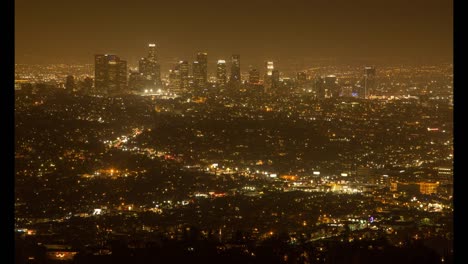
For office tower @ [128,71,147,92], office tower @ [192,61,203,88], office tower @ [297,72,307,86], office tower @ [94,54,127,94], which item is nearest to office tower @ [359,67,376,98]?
office tower @ [297,72,307,86]

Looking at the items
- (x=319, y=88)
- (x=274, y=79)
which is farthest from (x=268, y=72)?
(x=319, y=88)

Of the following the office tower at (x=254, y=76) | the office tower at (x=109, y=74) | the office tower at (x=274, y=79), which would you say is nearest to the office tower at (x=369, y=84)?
the office tower at (x=274, y=79)

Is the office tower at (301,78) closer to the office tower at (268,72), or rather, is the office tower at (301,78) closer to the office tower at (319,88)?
the office tower at (319,88)

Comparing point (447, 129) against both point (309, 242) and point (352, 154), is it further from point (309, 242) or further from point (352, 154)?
point (309, 242)

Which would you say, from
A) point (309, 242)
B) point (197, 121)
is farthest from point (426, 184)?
point (197, 121)

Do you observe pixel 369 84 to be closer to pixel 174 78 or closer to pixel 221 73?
pixel 221 73
